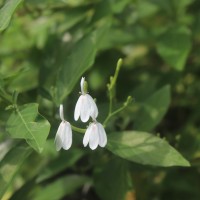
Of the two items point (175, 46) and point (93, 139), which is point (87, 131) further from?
point (175, 46)

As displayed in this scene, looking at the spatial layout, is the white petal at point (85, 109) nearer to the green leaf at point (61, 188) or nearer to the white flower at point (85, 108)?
the white flower at point (85, 108)

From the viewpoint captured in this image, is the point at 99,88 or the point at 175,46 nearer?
the point at 175,46

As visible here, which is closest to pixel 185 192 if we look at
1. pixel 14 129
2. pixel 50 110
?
pixel 50 110

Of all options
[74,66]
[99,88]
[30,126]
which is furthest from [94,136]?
[99,88]

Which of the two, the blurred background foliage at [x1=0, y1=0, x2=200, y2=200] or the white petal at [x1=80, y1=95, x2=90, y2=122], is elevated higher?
the white petal at [x1=80, y1=95, x2=90, y2=122]

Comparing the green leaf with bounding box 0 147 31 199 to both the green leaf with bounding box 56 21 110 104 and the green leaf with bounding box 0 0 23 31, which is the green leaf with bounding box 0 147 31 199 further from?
the green leaf with bounding box 0 0 23 31

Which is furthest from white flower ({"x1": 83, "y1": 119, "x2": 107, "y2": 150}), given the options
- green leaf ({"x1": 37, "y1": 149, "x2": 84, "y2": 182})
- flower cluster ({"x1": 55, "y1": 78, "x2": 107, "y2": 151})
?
green leaf ({"x1": 37, "y1": 149, "x2": 84, "y2": 182})

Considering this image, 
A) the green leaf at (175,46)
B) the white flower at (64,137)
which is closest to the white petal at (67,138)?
the white flower at (64,137)
